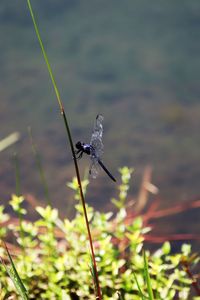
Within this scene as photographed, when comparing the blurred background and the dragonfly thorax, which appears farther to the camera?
the blurred background

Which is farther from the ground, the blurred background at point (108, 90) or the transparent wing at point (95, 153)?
the blurred background at point (108, 90)

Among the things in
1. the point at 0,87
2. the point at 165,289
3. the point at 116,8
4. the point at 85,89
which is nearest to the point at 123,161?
the point at 85,89

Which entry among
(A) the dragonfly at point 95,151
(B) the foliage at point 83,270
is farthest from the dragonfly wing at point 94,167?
(B) the foliage at point 83,270

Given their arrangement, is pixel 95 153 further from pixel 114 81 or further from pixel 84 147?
pixel 114 81

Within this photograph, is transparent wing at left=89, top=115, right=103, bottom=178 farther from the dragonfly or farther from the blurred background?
the blurred background

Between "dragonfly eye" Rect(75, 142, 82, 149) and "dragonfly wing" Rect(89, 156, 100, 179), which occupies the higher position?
"dragonfly eye" Rect(75, 142, 82, 149)

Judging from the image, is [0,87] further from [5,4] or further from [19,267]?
[19,267]

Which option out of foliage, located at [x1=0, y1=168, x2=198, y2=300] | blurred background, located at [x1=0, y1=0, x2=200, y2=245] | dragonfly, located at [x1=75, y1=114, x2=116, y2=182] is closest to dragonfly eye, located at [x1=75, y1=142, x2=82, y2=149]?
dragonfly, located at [x1=75, y1=114, x2=116, y2=182]

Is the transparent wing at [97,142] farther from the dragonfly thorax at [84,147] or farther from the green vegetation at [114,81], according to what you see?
the green vegetation at [114,81]
